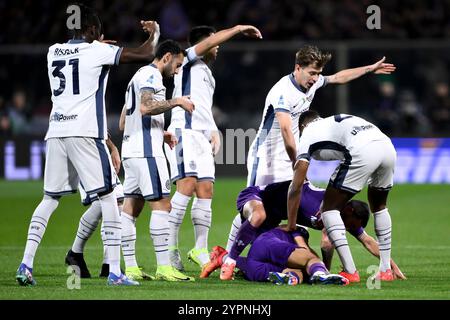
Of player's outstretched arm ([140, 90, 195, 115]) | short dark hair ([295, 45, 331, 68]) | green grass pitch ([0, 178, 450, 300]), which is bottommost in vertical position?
green grass pitch ([0, 178, 450, 300])

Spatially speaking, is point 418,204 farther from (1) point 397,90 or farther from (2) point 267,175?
(2) point 267,175

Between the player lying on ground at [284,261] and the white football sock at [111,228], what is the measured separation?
121cm

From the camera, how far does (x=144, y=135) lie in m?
9.21

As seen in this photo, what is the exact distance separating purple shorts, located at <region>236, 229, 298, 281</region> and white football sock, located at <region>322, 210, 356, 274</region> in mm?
328

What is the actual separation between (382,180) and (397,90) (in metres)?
12.4

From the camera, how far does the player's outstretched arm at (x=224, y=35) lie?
9391 mm

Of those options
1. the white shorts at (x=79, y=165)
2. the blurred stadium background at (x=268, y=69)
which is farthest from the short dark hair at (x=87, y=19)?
the blurred stadium background at (x=268, y=69)

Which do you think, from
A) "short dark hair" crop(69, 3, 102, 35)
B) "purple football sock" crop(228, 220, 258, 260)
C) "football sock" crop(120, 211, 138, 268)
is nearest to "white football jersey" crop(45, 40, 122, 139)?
"short dark hair" crop(69, 3, 102, 35)

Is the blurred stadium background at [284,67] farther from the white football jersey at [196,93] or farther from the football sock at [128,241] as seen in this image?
the football sock at [128,241]

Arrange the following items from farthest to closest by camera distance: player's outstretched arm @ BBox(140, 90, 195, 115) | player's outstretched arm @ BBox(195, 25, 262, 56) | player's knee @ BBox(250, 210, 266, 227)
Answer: player's outstretched arm @ BBox(195, 25, 262, 56)
player's knee @ BBox(250, 210, 266, 227)
player's outstretched arm @ BBox(140, 90, 195, 115)

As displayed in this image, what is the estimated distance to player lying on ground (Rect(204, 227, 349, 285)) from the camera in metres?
8.72

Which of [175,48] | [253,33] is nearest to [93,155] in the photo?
[175,48]

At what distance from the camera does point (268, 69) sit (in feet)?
70.3

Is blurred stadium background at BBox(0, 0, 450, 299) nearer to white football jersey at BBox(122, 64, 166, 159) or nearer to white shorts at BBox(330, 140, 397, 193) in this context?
white football jersey at BBox(122, 64, 166, 159)
